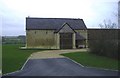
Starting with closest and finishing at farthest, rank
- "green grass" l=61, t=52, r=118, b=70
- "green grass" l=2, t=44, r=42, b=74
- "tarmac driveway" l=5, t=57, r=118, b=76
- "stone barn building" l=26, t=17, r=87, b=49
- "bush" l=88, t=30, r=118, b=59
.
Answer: "tarmac driveway" l=5, t=57, r=118, b=76
"green grass" l=2, t=44, r=42, b=74
"green grass" l=61, t=52, r=118, b=70
"bush" l=88, t=30, r=118, b=59
"stone barn building" l=26, t=17, r=87, b=49

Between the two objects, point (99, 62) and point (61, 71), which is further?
point (99, 62)

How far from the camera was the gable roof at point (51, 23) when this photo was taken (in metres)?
56.7

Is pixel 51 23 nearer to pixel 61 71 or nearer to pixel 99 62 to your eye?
pixel 99 62

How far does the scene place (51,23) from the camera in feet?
191

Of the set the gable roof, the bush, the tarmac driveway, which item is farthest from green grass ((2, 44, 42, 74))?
the gable roof

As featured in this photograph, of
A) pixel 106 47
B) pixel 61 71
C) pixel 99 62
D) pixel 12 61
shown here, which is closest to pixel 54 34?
pixel 106 47

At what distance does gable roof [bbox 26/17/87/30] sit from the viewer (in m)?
56.7

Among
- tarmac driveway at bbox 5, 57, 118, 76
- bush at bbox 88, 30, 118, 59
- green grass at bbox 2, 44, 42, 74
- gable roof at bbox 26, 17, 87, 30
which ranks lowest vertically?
tarmac driveway at bbox 5, 57, 118, 76

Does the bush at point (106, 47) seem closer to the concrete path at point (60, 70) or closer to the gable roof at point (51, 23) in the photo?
the concrete path at point (60, 70)

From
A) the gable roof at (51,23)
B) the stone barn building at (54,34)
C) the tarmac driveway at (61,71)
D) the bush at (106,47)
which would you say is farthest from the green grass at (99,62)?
the gable roof at (51,23)

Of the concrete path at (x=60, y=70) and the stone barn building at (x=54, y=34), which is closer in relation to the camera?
the concrete path at (x=60, y=70)

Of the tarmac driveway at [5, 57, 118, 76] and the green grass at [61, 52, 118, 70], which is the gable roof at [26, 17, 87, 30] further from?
the tarmac driveway at [5, 57, 118, 76]

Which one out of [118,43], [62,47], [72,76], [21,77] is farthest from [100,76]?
[62,47]

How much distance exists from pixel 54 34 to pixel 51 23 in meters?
3.02
